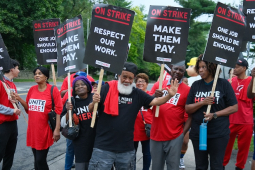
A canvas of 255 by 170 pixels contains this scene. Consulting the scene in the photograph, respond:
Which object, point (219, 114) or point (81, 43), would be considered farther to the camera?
point (81, 43)

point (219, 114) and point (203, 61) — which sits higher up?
point (203, 61)

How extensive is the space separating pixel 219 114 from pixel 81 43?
2.29 m

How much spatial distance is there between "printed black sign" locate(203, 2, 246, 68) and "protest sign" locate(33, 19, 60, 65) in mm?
3055

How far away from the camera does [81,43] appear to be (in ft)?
13.8

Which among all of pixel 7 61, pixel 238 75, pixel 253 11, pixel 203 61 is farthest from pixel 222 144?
pixel 7 61

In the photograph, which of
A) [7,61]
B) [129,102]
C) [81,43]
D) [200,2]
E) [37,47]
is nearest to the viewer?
[129,102]

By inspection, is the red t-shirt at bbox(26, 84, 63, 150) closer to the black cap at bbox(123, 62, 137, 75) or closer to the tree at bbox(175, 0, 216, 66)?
the black cap at bbox(123, 62, 137, 75)

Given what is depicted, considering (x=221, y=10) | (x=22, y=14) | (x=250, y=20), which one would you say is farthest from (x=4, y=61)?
(x=22, y=14)

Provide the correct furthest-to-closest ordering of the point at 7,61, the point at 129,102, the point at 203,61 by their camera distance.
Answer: the point at 7,61 → the point at 203,61 → the point at 129,102

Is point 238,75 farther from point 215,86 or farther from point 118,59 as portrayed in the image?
point 118,59

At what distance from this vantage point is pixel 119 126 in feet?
11.5

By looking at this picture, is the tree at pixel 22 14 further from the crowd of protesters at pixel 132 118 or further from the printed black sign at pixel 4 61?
the crowd of protesters at pixel 132 118

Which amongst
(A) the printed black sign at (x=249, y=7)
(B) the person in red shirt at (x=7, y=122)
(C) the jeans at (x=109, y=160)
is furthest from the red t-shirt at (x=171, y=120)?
(B) the person in red shirt at (x=7, y=122)

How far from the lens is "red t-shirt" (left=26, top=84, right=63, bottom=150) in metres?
4.32
